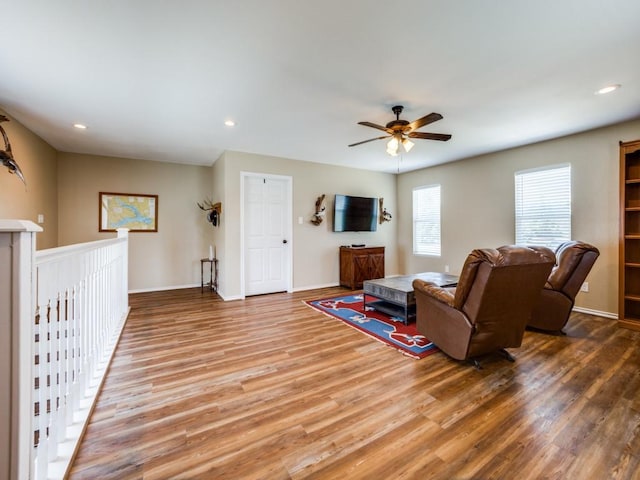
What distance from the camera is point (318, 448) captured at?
4.91 ft

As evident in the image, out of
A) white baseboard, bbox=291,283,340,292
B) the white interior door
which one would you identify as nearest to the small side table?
the white interior door

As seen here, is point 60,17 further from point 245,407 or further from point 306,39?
point 245,407

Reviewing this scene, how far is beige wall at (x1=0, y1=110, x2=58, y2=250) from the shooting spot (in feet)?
10.2

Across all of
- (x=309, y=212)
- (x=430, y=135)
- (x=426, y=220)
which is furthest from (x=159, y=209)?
(x=426, y=220)

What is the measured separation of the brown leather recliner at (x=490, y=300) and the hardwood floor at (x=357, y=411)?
23 centimetres

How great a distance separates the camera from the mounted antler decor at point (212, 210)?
4994mm

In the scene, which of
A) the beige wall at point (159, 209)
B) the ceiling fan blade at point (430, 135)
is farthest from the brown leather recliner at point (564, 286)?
the beige wall at point (159, 209)

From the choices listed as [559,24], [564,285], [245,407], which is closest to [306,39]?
[559,24]

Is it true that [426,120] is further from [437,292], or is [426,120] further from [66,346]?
[66,346]

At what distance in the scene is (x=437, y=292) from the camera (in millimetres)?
2492

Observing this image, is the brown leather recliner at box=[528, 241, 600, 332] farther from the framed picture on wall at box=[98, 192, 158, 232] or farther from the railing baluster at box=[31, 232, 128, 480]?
the framed picture on wall at box=[98, 192, 158, 232]

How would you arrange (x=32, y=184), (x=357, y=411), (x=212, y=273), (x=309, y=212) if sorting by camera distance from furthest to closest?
Answer: (x=212, y=273)
(x=309, y=212)
(x=32, y=184)
(x=357, y=411)

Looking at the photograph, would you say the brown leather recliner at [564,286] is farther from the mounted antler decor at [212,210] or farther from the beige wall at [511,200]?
the mounted antler decor at [212,210]

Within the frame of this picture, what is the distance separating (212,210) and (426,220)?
444cm
